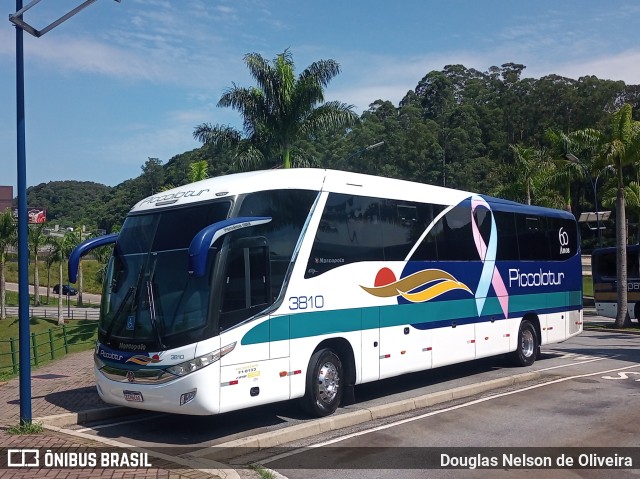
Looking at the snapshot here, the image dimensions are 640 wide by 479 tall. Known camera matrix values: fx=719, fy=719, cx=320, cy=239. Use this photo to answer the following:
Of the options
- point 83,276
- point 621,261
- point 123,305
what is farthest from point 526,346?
point 83,276

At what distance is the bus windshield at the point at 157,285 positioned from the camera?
9617mm

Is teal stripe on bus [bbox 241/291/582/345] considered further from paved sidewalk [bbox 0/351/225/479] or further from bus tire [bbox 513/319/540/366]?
paved sidewalk [bbox 0/351/225/479]

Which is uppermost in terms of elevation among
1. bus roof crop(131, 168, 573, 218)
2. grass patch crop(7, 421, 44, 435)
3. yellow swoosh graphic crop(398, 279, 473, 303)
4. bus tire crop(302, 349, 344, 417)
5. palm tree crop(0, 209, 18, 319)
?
palm tree crop(0, 209, 18, 319)

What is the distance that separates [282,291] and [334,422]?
6.80ft

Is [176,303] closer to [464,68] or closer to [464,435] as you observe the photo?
[464,435]

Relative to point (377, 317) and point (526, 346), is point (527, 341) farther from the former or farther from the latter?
point (377, 317)

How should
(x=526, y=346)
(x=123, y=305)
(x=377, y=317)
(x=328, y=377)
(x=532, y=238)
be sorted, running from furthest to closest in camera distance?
(x=532, y=238), (x=526, y=346), (x=377, y=317), (x=328, y=377), (x=123, y=305)

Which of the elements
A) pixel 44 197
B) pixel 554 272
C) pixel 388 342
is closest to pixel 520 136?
pixel 554 272

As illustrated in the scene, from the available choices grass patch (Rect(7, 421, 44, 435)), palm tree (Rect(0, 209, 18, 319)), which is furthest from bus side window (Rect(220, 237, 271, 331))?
palm tree (Rect(0, 209, 18, 319))

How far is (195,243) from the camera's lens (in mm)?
8898

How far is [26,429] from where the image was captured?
32.0ft

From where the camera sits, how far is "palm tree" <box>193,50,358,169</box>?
27.9 metres

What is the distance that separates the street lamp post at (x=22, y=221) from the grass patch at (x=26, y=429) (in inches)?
2.1

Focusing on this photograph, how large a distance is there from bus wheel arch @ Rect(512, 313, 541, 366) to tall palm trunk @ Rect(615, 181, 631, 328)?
40.2ft
